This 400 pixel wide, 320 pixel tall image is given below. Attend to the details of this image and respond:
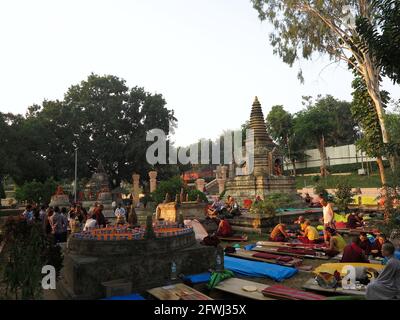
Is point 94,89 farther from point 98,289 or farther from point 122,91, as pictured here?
point 98,289

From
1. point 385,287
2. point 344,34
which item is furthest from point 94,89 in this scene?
point 385,287

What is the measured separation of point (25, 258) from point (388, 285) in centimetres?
599

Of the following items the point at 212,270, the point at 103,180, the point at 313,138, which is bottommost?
the point at 212,270

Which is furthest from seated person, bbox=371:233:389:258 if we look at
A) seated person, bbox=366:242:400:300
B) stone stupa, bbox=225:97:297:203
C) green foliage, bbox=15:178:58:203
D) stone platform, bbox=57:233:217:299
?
green foliage, bbox=15:178:58:203

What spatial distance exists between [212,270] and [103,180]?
27.5 m

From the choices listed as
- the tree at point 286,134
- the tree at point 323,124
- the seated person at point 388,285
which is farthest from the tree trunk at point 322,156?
the seated person at point 388,285

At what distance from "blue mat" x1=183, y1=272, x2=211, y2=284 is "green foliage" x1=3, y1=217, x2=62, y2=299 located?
301 centimetres

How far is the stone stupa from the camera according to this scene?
2636cm

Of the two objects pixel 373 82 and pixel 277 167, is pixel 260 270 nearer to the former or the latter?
pixel 373 82

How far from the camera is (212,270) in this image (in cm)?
808

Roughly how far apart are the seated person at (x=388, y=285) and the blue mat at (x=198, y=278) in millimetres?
3413

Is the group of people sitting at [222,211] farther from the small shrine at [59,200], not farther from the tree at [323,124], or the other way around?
the tree at [323,124]

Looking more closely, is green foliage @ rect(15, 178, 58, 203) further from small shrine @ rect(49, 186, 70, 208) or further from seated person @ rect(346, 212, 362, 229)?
seated person @ rect(346, 212, 362, 229)

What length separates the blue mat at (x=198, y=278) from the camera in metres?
7.37
